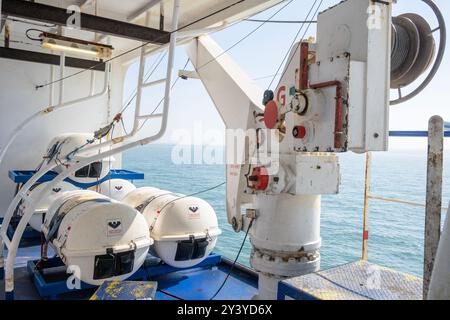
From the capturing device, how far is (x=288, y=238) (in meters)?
2.58

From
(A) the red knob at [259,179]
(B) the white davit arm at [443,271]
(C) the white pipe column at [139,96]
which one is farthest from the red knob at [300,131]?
(C) the white pipe column at [139,96]

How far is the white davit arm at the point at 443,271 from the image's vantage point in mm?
1009

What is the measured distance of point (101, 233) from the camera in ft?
11.7

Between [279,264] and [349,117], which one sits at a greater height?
[349,117]

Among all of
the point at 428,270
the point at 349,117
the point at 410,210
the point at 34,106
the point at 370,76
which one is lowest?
the point at 410,210

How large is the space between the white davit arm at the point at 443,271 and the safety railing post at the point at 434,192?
296 mm

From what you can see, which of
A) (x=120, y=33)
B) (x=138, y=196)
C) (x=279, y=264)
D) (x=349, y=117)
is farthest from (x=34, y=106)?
(x=349, y=117)

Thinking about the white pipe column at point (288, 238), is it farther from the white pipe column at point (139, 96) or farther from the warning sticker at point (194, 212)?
the white pipe column at point (139, 96)

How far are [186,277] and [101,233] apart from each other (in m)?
1.41

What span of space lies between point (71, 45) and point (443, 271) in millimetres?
3893

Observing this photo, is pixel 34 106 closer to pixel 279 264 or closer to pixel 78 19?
pixel 78 19

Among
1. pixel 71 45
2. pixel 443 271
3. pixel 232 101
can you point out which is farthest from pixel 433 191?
pixel 71 45

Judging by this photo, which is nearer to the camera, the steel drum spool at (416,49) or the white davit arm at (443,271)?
the white davit arm at (443,271)
